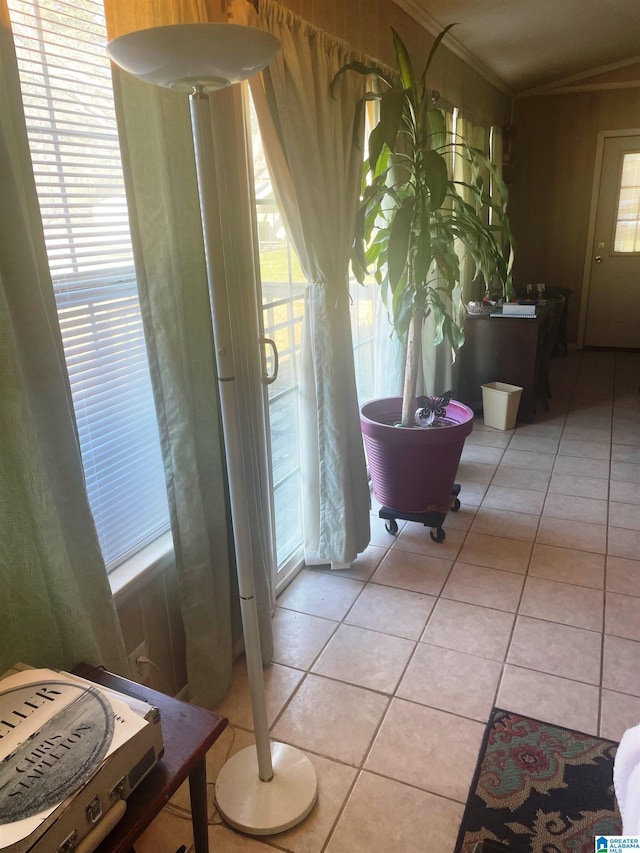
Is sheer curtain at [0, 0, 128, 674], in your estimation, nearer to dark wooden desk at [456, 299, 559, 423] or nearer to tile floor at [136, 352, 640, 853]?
tile floor at [136, 352, 640, 853]

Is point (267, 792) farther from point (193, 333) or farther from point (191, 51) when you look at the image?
point (191, 51)

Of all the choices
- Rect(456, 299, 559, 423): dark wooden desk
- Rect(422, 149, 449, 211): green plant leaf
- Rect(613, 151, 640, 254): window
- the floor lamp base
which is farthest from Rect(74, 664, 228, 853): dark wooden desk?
Rect(613, 151, 640, 254): window

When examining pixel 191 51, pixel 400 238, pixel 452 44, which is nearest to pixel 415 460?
pixel 400 238

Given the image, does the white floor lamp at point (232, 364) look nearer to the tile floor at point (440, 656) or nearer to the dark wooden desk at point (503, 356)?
the tile floor at point (440, 656)

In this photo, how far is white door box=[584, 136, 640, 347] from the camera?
5570 mm

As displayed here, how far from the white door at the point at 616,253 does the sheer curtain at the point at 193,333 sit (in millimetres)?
4981

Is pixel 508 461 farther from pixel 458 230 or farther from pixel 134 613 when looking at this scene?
pixel 134 613

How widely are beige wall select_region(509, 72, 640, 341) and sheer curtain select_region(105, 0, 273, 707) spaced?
4.89m

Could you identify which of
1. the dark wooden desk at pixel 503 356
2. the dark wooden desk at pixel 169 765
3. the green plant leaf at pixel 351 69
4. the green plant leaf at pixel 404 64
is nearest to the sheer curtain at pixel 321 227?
the green plant leaf at pixel 351 69

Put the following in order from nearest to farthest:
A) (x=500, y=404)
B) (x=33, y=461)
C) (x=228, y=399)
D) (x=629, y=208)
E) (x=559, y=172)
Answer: (x=33, y=461)
(x=228, y=399)
(x=500, y=404)
(x=629, y=208)
(x=559, y=172)

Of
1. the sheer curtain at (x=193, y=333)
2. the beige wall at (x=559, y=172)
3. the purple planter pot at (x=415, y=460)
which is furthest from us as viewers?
the beige wall at (x=559, y=172)

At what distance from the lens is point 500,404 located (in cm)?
398

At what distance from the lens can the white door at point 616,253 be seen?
5570mm

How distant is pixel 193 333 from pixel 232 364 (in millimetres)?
337
